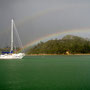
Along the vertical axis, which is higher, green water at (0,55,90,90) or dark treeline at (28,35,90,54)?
dark treeline at (28,35,90,54)

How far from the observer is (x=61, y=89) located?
54.3ft

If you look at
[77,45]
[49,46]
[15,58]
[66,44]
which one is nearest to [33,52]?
[49,46]

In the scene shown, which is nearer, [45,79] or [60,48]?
[45,79]

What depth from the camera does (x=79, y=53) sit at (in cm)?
13362

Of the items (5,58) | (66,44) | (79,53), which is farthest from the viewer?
(66,44)

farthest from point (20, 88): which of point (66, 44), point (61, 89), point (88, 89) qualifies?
point (66, 44)

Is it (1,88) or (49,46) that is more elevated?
(49,46)

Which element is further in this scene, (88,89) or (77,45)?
(77,45)

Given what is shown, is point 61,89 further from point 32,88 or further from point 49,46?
point 49,46

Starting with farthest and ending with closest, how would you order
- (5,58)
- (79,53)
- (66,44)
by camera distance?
(66,44)
(79,53)
(5,58)

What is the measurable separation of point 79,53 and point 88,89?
120 m

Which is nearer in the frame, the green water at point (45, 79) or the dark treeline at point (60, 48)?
the green water at point (45, 79)

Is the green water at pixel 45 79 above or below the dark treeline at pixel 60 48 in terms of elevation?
below

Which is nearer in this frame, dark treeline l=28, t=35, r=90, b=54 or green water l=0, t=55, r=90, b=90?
green water l=0, t=55, r=90, b=90
